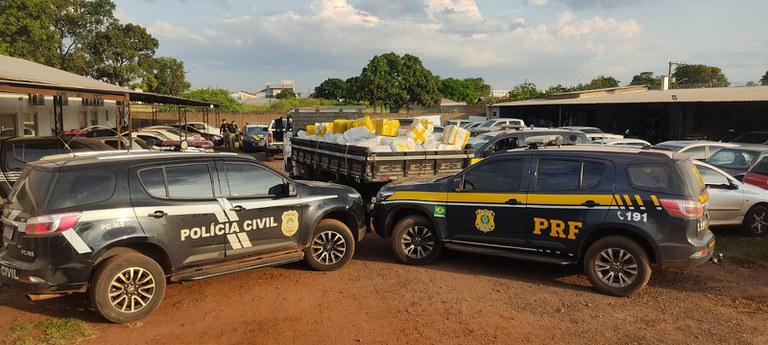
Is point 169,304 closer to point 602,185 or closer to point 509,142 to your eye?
point 602,185

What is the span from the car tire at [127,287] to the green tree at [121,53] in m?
43.2

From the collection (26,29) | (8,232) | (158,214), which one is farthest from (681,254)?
(26,29)

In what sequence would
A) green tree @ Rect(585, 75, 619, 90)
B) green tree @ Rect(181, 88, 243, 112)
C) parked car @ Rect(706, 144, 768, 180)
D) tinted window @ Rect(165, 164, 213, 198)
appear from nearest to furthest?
tinted window @ Rect(165, 164, 213, 198), parked car @ Rect(706, 144, 768, 180), green tree @ Rect(181, 88, 243, 112), green tree @ Rect(585, 75, 619, 90)

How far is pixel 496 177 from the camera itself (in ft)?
21.6

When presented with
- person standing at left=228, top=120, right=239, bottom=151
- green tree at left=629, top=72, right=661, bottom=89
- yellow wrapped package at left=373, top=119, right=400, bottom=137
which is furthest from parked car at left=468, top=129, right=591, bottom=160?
green tree at left=629, top=72, right=661, bottom=89

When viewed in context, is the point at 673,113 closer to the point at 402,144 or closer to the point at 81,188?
the point at 402,144

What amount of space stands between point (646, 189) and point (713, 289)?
1.66m

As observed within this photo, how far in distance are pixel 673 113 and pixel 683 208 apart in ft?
92.4

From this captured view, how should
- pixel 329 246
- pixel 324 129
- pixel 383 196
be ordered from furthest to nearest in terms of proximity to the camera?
pixel 324 129, pixel 383 196, pixel 329 246

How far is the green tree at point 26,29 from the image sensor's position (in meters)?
30.4

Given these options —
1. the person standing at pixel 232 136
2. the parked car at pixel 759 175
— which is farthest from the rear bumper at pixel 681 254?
the person standing at pixel 232 136

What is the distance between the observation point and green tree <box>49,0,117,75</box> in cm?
3941

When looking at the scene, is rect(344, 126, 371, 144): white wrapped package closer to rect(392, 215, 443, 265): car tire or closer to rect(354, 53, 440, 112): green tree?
rect(392, 215, 443, 265): car tire

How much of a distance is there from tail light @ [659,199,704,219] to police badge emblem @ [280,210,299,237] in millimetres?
4166
